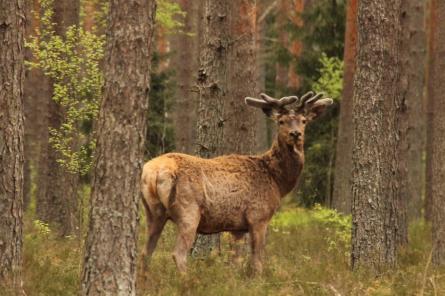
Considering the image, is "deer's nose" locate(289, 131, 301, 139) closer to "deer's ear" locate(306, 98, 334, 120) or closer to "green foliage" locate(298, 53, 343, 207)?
"deer's ear" locate(306, 98, 334, 120)

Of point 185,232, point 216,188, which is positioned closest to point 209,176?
point 216,188

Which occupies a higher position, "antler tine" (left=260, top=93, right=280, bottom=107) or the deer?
"antler tine" (left=260, top=93, right=280, bottom=107)

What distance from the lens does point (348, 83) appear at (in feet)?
66.6

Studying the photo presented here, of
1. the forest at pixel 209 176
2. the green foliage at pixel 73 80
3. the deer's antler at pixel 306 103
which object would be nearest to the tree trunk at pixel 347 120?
the forest at pixel 209 176

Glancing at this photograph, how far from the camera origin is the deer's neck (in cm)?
1287

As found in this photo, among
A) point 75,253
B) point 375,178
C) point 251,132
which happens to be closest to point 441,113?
point 375,178

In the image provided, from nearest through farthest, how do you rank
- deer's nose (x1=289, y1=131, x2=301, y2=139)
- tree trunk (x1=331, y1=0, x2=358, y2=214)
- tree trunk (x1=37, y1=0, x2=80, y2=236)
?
deer's nose (x1=289, y1=131, x2=301, y2=139) < tree trunk (x1=37, y1=0, x2=80, y2=236) < tree trunk (x1=331, y1=0, x2=358, y2=214)

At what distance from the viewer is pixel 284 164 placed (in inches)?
510

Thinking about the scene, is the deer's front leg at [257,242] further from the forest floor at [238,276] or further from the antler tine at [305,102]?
the antler tine at [305,102]

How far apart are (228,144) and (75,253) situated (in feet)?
12.6

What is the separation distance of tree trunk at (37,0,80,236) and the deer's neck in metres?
5.24

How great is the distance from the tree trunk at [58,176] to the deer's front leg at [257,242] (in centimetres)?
561

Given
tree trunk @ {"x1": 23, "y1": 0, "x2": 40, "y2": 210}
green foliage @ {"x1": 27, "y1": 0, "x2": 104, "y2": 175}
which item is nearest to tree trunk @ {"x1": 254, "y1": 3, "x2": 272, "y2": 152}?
tree trunk @ {"x1": 23, "y1": 0, "x2": 40, "y2": 210}

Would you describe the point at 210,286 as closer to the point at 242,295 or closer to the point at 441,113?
the point at 242,295
